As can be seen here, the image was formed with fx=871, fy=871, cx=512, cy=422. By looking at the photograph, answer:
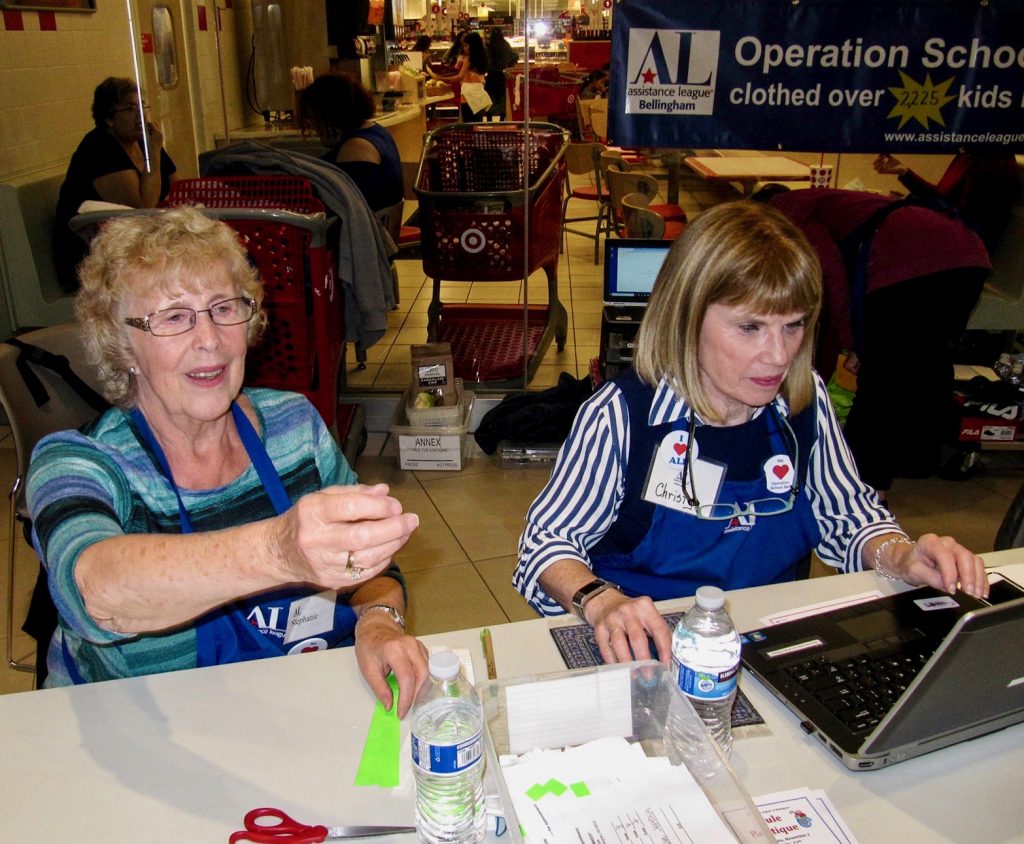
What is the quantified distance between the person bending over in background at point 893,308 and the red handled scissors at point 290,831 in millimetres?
2464

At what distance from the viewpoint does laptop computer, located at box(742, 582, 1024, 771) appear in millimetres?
1007

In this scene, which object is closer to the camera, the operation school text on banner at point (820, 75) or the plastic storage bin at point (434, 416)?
the operation school text on banner at point (820, 75)

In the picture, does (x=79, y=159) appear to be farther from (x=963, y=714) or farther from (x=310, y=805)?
(x=963, y=714)

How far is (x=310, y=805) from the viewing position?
1.10 m

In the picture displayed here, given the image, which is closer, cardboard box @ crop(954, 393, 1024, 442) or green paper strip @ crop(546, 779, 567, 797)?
green paper strip @ crop(546, 779, 567, 797)

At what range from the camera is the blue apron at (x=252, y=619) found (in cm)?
146

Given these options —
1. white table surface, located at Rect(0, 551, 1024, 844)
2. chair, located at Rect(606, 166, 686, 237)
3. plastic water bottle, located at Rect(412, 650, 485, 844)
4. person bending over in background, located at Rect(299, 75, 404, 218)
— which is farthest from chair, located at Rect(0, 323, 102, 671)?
chair, located at Rect(606, 166, 686, 237)

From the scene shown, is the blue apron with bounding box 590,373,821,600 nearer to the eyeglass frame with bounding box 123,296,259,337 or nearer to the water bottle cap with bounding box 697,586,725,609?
the water bottle cap with bounding box 697,586,725,609

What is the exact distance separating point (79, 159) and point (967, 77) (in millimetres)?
3886

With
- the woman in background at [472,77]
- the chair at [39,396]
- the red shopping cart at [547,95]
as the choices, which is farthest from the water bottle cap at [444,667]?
the woman in background at [472,77]

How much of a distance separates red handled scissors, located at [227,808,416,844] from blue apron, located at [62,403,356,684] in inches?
17.3

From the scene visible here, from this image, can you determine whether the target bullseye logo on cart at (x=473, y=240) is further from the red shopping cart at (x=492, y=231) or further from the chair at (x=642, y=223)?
the chair at (x=642, y=223)

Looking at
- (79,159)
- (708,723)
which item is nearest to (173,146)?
(79,159)

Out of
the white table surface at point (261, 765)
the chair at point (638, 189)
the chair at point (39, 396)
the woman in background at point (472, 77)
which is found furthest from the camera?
the chair at point (638, 189)
